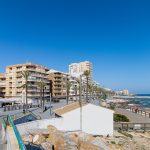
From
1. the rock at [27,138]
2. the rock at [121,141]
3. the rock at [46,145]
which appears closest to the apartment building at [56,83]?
the rock at [121,141]

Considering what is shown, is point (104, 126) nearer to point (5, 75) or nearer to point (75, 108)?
point (75, 108)

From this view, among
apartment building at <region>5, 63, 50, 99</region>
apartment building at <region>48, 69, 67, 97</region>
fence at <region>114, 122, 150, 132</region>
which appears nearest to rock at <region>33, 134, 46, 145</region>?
fence at <region>114, 122, 150, 132</region>

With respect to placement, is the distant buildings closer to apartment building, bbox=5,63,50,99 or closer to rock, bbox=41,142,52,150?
apartment building, bbox=5,63,50,99

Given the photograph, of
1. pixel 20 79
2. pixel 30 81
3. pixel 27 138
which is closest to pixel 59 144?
pixel 27 138

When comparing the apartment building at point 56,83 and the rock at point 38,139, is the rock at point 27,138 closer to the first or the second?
the rock at point 38,139

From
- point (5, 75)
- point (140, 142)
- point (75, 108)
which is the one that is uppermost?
point (5, 75)

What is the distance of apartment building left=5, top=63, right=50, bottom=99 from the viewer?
117 meters

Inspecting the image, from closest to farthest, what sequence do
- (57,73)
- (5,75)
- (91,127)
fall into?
(91,127) < (5,75) < (57,73)

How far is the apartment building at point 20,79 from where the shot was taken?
384ft

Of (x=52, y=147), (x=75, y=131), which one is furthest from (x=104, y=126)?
(x=52, y=147)

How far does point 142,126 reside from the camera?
49.9 metres

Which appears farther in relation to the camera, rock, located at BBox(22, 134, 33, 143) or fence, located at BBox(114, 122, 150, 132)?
fence, located at BBox(114, 122, 150, 132)

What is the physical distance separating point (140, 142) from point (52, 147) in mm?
19828

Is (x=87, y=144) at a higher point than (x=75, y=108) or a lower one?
lower
